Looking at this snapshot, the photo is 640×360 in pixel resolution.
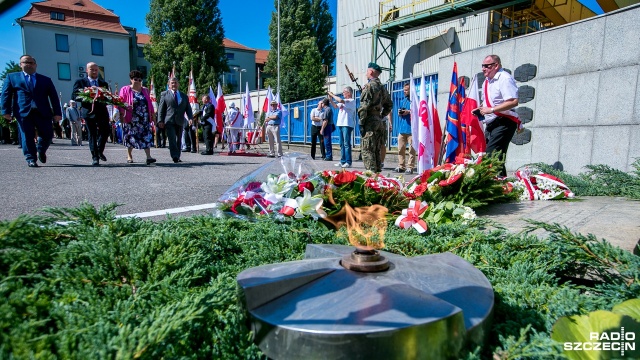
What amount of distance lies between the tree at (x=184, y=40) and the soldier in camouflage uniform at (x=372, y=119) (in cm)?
3746

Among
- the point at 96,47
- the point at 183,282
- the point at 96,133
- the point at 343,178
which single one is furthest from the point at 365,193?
the point at 96,47

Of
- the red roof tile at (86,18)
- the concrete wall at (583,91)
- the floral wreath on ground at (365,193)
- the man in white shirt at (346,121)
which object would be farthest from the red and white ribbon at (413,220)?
the red roof tile at (86,18)

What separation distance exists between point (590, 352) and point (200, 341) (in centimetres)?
114

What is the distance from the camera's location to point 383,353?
105 centimetres

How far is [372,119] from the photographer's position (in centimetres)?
712

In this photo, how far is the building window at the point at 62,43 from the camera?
48.4 m

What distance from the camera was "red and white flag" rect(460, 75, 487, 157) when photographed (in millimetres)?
6387

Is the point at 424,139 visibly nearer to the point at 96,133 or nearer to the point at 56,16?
the point at 96,133

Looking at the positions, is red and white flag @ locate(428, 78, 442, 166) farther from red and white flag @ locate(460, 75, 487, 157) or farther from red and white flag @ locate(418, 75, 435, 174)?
red and white flag @ locate(460, 75, 487, 157)

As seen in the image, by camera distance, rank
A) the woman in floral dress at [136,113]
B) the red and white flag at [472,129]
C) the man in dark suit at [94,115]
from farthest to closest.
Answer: the woman in floral dress at [136,113], the man in dark suit at [94,115], the red and white flag at [472,129]

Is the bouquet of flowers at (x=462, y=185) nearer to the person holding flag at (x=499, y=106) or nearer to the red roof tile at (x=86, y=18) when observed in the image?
the person holding flag at (x=499, y=106)

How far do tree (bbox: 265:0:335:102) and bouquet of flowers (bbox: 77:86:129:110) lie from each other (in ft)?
101

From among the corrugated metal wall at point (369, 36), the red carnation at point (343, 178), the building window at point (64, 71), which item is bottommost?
the red carnation at point (343, 178)

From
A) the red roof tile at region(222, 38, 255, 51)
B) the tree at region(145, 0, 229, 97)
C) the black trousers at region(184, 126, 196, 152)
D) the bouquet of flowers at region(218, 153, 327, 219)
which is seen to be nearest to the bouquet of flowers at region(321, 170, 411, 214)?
the bouquet of flowers at region(218, 153, 327, 219)
